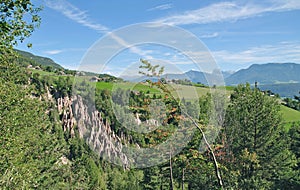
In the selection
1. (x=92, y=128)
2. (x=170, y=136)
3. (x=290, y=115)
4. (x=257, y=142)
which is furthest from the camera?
(x=92, y=128)

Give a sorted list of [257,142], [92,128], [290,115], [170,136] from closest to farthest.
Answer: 1. [170,136]
2. [257,142]
3. [290,115]
4. [92,128]

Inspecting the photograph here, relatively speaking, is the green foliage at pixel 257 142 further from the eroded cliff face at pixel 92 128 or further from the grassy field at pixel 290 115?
the grassy field at pixel 290 115

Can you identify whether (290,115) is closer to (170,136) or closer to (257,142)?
(257,142)

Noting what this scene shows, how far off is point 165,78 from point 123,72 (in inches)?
72.3

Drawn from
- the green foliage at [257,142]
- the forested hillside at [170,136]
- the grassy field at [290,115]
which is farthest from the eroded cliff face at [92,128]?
the grassy field at [290,115]

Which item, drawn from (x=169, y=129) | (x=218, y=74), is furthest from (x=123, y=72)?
(x=169, y=129)

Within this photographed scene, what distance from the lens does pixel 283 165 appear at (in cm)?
2417

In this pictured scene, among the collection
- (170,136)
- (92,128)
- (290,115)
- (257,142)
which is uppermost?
(170,136)

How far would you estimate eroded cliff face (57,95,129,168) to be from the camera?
220ft

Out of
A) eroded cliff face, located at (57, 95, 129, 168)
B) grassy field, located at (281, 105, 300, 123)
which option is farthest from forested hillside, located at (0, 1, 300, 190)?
grassy field, located at (281, 105, 300, 123)

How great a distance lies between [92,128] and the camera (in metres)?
80.2

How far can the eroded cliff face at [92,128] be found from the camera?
67.2 meters

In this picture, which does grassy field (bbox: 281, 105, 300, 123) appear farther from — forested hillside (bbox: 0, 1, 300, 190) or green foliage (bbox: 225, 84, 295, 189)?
green foliage (bbox: 225, 84, 295, 189)

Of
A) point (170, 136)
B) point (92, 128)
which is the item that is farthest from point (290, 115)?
point (170, 136)
